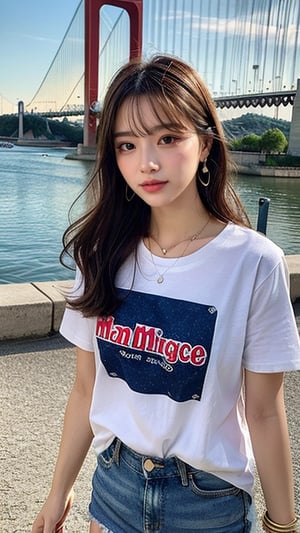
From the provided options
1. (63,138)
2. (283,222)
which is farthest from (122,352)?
(63,138)

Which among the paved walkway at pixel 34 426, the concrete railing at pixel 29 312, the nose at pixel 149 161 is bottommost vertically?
the paved walkway at pixel 34 426

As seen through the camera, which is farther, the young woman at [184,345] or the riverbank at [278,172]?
the riverbank at [278,172]

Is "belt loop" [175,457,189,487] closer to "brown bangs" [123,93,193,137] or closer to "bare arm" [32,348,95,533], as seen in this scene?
"bare arm" [32,348,95,533]

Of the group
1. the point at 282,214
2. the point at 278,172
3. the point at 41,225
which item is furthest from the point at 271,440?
the point at 278,172

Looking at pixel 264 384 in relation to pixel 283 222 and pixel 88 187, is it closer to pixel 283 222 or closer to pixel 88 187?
pixel 88 187

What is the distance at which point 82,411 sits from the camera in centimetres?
98

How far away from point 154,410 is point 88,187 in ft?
1.40

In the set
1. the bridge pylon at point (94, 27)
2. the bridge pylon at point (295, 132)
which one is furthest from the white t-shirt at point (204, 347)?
the bridge pylon at point (295, 132)

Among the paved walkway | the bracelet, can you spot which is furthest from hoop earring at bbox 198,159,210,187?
the paved walkway

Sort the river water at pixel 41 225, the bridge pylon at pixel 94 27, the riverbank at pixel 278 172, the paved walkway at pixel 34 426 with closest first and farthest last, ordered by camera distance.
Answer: the paved walkway at pixel 34 426 < the river water at pixel 41 225 < the riverbank at pixel 278 172 < the bridge pylon at pixel 94 27

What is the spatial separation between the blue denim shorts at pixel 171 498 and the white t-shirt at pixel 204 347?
0.02m

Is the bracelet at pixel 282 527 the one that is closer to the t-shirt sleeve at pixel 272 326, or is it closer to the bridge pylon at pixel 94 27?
the t-shirt sleeve at pixel 272 326

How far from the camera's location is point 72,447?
38.3 inches

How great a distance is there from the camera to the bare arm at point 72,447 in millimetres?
968
